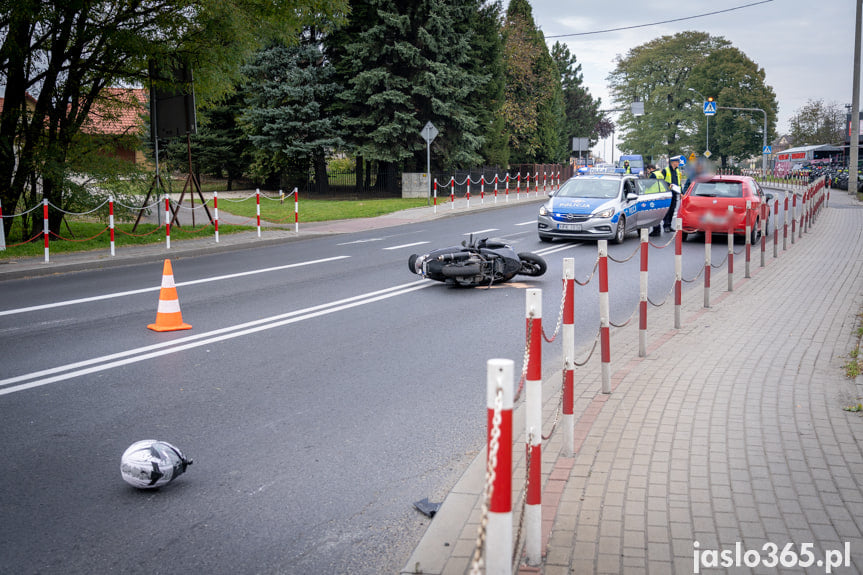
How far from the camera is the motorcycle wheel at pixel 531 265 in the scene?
43.5ft

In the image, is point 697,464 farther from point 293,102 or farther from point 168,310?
point 293,102

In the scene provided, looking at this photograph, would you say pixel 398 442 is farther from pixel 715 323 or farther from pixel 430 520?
pixel 715 323

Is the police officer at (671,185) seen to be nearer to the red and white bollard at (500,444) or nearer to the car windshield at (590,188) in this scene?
the car windshield at (590,188)

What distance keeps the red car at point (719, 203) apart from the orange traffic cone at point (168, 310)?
13.3m

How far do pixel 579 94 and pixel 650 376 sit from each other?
96.2 meters

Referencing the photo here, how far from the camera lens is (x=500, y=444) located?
2729mm

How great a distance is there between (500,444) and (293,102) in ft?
132

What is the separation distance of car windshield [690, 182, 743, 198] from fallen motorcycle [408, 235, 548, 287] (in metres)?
9.13

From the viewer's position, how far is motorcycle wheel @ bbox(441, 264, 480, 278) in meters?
12.5

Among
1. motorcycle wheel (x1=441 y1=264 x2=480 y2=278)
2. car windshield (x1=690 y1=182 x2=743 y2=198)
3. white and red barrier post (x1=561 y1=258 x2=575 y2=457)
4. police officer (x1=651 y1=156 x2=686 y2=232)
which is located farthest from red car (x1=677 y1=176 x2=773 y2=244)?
white and red barrier post (x1=561 y1=258 x2=575 y2=457)

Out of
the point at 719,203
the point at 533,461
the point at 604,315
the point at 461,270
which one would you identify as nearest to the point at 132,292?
the point at 461,270

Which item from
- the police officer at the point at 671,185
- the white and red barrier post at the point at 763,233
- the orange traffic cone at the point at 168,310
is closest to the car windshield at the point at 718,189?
the police officer at the point at 671,185

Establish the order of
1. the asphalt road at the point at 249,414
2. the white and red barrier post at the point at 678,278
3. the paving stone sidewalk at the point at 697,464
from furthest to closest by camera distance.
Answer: the white and red barrier post at the point at 678,278 → the asphalt road at the point at 249,414 → the paving stone sidewalk at the point at 697,464

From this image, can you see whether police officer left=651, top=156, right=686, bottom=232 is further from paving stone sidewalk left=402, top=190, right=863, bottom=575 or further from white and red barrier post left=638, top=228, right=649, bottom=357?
white and red barrier post left=638, top=228, right=649, bottom=357
